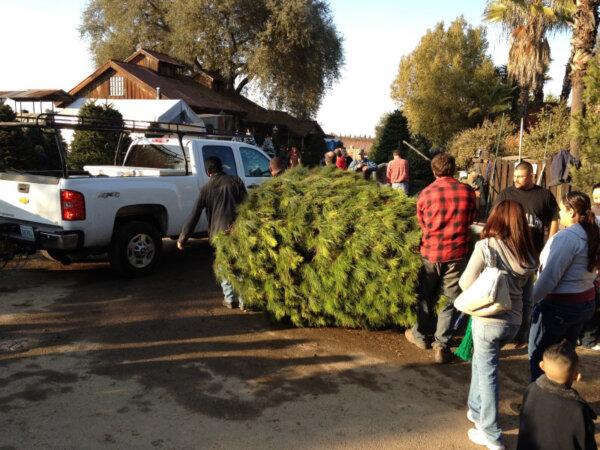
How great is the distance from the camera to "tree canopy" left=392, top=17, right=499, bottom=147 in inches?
1558

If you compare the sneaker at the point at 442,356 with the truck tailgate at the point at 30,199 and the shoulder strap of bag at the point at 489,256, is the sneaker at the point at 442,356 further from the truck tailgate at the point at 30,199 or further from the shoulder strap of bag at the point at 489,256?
the truck tailgate at the point at 30,199

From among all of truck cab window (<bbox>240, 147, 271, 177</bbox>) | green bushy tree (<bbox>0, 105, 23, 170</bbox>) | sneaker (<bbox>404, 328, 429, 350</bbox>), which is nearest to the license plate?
truck cab window (<bbox>240, 147, 271, 177</bbox>)

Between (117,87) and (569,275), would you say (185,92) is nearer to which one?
(117,87)

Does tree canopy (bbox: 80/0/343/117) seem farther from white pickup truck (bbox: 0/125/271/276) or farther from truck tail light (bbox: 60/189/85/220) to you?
truck tail light (bbox: 60/189/85/220)

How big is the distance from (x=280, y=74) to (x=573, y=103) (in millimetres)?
30194

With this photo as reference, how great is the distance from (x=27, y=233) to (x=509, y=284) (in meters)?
5.73

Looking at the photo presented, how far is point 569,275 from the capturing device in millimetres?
3629

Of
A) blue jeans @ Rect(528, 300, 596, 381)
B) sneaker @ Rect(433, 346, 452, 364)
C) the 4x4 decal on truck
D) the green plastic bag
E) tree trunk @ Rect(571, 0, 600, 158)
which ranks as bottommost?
sneaker @ Rect(433, 346, 452, 364)

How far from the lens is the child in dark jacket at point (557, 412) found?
2377mm

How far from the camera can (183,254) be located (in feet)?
29.2

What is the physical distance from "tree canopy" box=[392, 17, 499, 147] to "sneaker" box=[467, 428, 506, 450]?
1463 inches

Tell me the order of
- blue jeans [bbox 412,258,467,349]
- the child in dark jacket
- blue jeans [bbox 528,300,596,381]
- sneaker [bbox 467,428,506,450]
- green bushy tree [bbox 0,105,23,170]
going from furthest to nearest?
green bushy tree [bbox 0,105,23,170] < blue jeans [bbox 412,258,467,349] < blue jeans [bbox 528,300,596,381] < sneaker [bbox 467,428,506,450] < the child in dark jacket

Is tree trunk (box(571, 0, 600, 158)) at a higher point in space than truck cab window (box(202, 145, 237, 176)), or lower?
higher

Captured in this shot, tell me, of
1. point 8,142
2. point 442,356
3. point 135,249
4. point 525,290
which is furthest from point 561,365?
point 8,142
